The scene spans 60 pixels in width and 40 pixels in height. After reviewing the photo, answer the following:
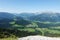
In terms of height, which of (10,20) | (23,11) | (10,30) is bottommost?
(10,30)

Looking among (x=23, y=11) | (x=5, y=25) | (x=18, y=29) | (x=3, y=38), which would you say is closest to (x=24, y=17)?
(x=23, y=11)

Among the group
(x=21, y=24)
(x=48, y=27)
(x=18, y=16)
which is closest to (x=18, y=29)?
(x=21, y=24)

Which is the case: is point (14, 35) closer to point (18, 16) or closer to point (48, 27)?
point (18, 16)

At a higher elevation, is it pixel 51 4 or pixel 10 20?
pixel 51 4

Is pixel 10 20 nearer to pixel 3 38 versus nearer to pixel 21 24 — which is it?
pixel 21 24

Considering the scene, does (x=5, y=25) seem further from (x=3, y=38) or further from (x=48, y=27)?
(x=48, y=27)

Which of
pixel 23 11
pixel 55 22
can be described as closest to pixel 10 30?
pixel 23 11

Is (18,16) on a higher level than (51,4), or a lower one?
lower

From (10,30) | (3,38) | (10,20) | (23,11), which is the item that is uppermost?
(23,11)
